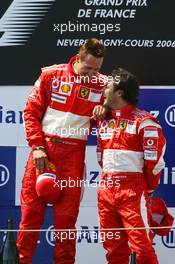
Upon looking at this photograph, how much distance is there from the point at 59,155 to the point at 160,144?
576 mm

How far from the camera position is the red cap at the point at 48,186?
3273 millimetres

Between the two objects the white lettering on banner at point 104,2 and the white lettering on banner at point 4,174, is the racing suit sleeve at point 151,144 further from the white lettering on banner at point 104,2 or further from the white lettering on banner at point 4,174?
the white lettering on banner at point 4,174

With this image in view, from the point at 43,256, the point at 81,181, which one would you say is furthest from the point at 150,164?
the point at 43,256

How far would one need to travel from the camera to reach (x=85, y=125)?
11.2 ft

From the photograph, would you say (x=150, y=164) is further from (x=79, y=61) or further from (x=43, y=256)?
(x=43, y=256)

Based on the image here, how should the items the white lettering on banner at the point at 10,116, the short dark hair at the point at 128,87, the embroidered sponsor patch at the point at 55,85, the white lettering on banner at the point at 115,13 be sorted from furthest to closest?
1. the white lettering on banner at the point at 10,116
2. the white lettering on banner at the point at 115,13
3. the embroidered sponsor patch at the point at 55,85
4. the short dark hair at the point at 128,87

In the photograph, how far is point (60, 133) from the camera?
337 cm

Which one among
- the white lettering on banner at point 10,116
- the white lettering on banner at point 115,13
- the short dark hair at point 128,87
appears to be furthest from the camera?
the white lettering on banner at point 10,116

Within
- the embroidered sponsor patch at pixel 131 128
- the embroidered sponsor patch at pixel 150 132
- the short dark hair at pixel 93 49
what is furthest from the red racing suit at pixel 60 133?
the embroidered sponsor patch at pixel 150 132

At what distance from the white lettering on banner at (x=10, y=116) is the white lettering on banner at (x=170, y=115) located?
3.02 ft

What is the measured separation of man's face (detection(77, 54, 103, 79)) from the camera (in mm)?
3316

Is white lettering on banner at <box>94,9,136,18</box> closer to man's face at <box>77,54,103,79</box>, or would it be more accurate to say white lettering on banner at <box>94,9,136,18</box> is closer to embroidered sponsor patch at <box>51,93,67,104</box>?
man's face at <box>77,54,103,79</box>

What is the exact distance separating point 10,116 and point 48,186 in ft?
2.30

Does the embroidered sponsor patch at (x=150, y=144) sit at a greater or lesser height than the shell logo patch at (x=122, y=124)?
lesser
